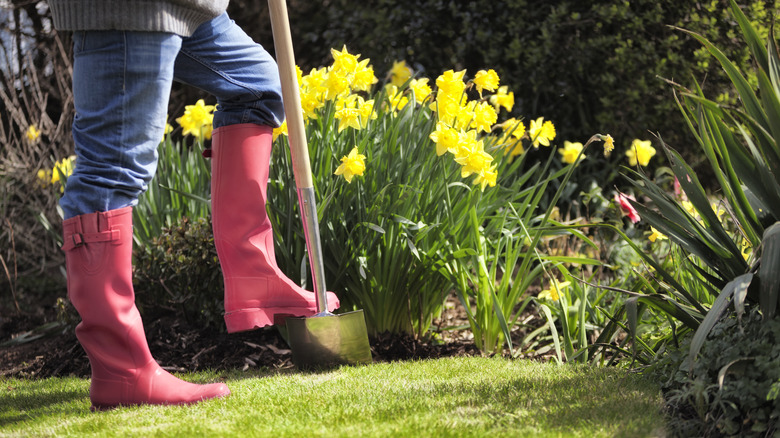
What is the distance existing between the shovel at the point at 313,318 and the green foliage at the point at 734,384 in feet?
3.17

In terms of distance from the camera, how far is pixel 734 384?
1.64m

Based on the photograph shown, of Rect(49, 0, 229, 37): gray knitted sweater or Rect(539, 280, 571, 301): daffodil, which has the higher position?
Rect(49, 0, 229, 37): gray knitted sweater

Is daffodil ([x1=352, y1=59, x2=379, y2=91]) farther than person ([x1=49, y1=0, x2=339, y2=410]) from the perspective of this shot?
Yes

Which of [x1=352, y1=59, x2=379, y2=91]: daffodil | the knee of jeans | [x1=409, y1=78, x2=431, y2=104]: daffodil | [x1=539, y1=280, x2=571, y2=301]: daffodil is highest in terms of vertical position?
[x1=352, y1=59, x2=379, y2=91]: daffodil

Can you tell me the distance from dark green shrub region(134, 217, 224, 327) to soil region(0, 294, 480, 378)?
0.21ft

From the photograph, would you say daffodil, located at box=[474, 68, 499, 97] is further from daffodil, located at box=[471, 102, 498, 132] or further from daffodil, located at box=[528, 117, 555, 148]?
daffodil, located at box=[528, 117, 555, 148]

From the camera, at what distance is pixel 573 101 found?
445 cm

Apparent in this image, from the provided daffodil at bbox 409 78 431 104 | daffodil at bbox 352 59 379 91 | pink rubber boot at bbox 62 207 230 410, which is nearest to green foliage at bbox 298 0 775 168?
daffodil at bbox 409 78 431 104

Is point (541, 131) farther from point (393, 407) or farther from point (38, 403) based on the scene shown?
point (38, 403)

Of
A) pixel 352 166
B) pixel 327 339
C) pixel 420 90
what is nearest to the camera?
pixel 327 339

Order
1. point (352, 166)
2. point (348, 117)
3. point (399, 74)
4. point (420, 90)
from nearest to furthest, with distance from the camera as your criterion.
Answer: point (352, 166) < point (348, 117) < point (420, 90) < point (399, 74)

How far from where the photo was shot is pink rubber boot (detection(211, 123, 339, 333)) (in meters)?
2.32

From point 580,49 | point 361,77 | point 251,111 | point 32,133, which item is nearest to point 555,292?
point 361,77

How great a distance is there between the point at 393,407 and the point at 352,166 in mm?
874
